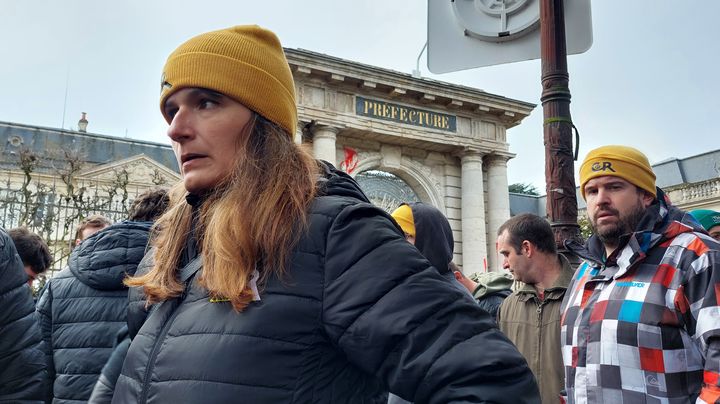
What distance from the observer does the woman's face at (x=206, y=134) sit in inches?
52.1

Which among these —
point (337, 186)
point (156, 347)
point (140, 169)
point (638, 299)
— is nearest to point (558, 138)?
point (638, 299)

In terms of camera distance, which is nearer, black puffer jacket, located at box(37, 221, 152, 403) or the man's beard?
the man's beard

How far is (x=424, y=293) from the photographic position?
1022 mm

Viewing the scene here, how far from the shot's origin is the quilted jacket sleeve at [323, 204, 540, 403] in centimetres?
94

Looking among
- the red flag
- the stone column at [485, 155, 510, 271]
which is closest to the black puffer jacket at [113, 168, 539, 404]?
the red flag

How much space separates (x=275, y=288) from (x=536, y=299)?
2.58m

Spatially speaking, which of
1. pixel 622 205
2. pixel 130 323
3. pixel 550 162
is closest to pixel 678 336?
pixel 622 205

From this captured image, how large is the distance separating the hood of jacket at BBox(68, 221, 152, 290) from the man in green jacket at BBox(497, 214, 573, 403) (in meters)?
2.10

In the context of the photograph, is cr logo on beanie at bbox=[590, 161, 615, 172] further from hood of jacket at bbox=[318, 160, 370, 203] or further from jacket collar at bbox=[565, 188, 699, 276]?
hood of jacket at bbox=[318, 160, 370, 203]

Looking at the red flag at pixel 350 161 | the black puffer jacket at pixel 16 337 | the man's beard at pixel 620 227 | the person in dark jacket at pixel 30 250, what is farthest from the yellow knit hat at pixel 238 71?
the red flag at pixel 350 161

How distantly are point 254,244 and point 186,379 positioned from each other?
286mm

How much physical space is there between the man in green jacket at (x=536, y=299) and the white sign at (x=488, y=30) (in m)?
1.10

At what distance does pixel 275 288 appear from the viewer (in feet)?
3.64

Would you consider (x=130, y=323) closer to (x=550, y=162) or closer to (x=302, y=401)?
(x=302, y=401)
